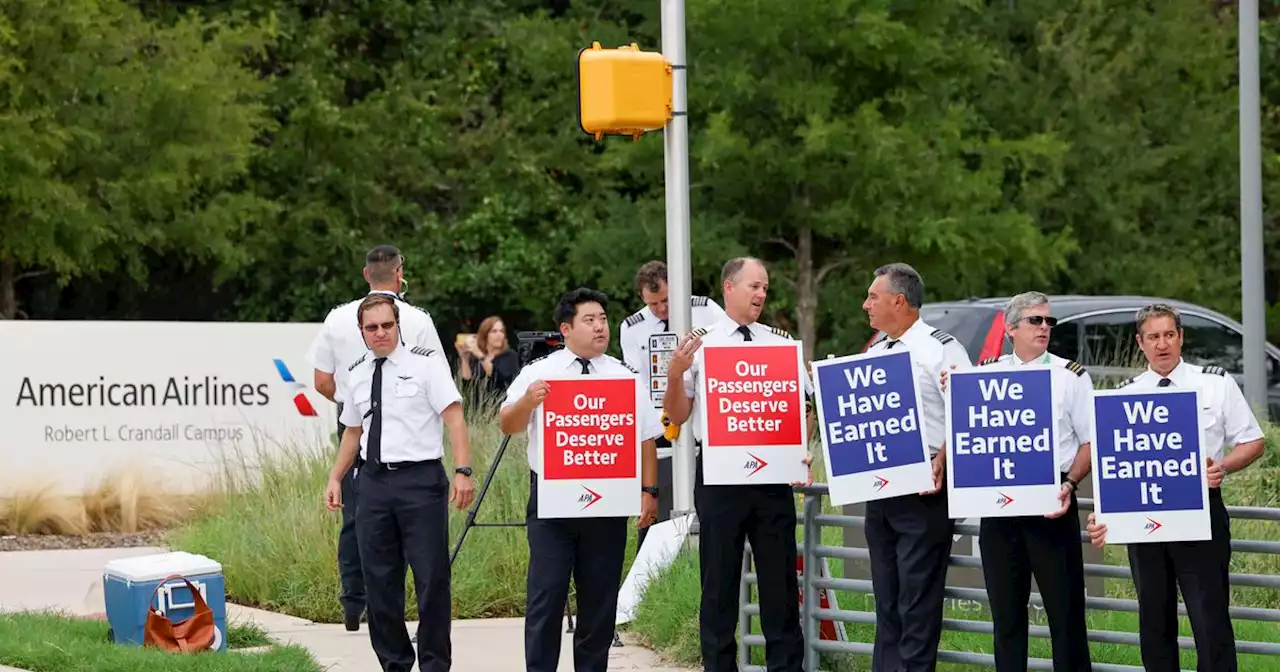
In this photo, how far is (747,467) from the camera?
8.61 metres

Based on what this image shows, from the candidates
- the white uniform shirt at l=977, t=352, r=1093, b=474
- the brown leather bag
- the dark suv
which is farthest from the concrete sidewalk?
the dark suv

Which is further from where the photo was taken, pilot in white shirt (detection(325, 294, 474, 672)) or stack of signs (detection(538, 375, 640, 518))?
pilot in white shirt (detection(325, 294, 474, 672))

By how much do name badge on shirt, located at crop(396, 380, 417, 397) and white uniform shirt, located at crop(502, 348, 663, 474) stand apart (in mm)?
539

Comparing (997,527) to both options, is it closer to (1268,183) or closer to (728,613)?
(728,613)

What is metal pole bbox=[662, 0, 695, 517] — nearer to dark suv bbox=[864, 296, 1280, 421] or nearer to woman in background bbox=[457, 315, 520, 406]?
dark suv bbox=[864, 296, 1280, 421]

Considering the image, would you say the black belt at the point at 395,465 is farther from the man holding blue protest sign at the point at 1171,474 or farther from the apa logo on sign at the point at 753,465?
the man holding blue protest sign at the point at 1171,474

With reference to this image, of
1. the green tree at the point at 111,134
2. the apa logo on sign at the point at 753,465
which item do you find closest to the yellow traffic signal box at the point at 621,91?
the apa logo on sign at the point at 753,465

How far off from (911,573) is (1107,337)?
29.0 feet

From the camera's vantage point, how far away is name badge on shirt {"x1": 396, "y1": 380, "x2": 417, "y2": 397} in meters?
9.08

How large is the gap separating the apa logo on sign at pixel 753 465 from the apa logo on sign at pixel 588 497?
0.66 m

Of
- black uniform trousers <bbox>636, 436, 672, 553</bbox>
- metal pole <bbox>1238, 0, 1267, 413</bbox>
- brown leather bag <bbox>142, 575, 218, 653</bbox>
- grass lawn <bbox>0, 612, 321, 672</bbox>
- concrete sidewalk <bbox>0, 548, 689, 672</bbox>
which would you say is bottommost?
concrete sidewalk <bbox>0, 548, 689, 672</bbox>

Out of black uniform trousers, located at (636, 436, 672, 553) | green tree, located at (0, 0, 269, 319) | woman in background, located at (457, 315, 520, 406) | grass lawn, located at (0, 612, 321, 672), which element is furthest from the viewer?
green tree, located at (0, 0, 269, 319)

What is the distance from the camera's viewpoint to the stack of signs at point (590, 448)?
28.1 feet

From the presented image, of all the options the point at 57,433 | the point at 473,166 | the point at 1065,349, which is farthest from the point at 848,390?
the point at 473,166
